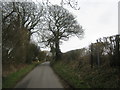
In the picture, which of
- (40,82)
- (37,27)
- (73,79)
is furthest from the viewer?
(37,27)

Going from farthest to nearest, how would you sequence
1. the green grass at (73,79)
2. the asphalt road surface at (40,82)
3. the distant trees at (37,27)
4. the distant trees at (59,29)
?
1. the distant trees at (59,29)
2. the distant trees at (37,27)
3. the asphalt road surface at (40,82)
4. the green grass at (73,79)

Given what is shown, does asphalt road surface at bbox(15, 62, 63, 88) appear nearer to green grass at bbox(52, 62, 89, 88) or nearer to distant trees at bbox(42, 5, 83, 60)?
green grass at bbox(52, 62, 89, 88)

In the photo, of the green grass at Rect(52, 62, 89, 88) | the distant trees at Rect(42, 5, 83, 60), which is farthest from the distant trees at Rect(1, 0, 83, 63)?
the green grass at Rect(52, 62, 89, 88)

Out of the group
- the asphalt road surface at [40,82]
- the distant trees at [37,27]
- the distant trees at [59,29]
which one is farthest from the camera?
the distant trees at [59,29]

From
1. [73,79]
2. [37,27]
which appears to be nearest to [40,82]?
[73,79]

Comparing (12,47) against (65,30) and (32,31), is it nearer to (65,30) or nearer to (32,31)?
(32,31)

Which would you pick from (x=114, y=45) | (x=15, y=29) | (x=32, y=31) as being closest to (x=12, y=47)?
(x=15, y=29)

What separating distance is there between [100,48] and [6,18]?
8678mm

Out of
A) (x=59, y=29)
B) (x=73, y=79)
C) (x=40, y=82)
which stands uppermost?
(x=59, y=29)

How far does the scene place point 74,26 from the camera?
37312 millimetres

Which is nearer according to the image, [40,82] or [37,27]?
[40,82]

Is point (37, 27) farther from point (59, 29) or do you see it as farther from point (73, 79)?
point (73, 79)

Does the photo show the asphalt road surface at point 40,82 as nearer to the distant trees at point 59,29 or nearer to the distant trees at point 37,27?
the distant trees at point 37,27

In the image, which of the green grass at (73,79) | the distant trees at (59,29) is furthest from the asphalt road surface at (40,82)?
the distant trees at (59,29)
